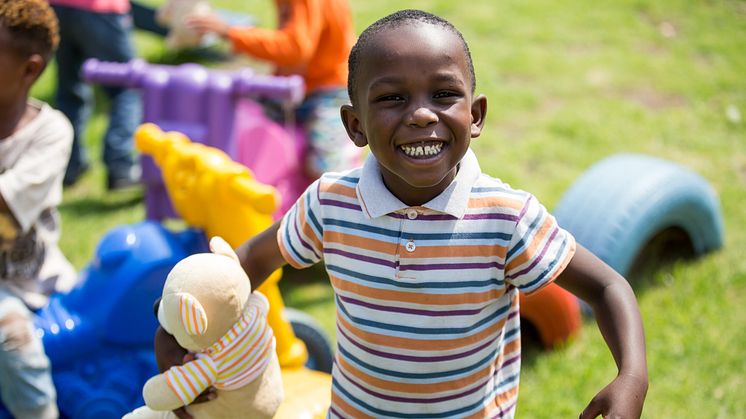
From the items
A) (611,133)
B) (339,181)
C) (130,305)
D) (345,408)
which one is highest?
(339,181)

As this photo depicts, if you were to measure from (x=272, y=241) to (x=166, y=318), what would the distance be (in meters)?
0.29

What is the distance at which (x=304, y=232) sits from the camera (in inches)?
73.5

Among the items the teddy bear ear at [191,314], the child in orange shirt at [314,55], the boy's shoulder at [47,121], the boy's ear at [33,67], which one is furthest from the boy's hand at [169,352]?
the child in orange shirt at [314,55]

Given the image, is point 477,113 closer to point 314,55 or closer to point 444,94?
point 444,94

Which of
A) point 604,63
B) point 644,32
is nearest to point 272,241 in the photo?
point 604,63

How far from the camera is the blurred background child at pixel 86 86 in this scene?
4.70 metres

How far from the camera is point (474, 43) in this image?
23.3ft

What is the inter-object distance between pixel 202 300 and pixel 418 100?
2.02 feet

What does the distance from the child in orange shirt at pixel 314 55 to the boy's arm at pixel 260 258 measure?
2.04 metres

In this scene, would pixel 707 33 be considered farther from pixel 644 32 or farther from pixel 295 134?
pixel 295 134

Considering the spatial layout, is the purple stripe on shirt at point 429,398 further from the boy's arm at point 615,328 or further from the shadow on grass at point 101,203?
the shadow on grass at point 101,203

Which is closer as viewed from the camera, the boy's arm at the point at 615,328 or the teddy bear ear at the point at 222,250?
the boy's arm at the point at 615,328

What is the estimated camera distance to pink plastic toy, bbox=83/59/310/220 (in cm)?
346

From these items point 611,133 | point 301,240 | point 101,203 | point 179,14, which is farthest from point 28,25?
point 611,133
